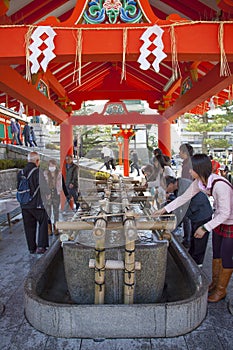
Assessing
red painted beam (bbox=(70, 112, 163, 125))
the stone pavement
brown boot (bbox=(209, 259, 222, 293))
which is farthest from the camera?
red painted beam (bbox=(70, 112, 163, 125))

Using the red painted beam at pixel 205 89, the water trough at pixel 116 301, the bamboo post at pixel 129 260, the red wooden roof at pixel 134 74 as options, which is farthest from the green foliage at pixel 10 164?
the bamboo post at pixel 129 260

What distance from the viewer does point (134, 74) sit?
25.8ft

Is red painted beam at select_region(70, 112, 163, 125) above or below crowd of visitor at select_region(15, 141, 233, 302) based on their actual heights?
above

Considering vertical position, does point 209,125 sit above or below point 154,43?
below

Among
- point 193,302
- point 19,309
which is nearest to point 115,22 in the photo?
point 193,302

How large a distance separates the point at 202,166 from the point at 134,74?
5824mm

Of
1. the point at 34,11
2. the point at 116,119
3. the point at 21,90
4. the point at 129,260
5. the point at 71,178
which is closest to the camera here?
the point at 129,260

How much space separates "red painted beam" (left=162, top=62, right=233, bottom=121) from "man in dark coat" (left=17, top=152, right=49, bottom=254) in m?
2.43

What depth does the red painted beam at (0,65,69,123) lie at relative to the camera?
3.68 metres

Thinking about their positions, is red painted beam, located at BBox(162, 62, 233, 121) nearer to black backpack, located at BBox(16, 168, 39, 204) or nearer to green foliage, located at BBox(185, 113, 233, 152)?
black backpack, located at BBox(16, 168, 39, 204)

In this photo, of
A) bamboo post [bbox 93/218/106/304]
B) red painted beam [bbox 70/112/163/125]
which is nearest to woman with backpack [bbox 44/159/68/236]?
bamboo post [bbox 93/218/106/304]

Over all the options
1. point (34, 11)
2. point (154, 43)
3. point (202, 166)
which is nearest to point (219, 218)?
point (202, 166)

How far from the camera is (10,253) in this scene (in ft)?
13.2

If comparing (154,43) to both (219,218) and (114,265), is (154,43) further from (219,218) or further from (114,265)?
(114,265)
